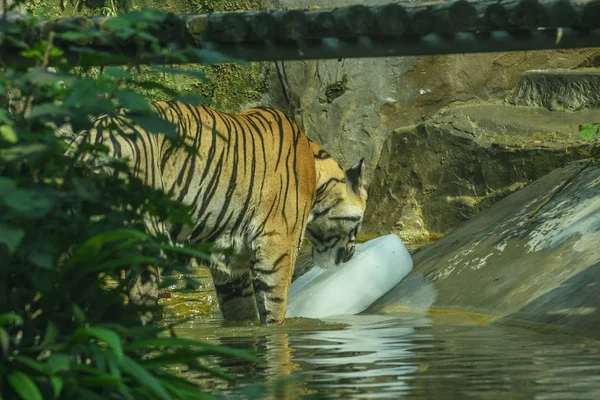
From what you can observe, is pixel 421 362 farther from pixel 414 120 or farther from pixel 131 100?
pixel 414 120

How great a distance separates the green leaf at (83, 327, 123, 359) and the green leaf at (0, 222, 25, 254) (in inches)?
12.1

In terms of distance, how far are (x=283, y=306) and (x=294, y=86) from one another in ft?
15.6

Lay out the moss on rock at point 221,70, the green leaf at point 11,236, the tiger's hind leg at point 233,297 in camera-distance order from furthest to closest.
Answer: the moss on rock at point 221,70 < the tiger's hind leg at point 233,297 < the green leaf at point 11,236

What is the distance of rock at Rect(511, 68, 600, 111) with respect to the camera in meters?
11.2

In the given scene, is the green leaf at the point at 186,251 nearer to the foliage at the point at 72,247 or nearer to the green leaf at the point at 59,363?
A: the foliage at the point at 72,247

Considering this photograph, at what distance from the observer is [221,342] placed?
666 cm

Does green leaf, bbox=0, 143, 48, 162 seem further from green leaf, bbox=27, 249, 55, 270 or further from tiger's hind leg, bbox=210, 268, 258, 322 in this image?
tiger's hind leg, bbox=210, 268, 258, 322

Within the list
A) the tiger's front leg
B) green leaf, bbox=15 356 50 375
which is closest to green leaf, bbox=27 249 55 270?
green leaf, bbox=15 356 50 375

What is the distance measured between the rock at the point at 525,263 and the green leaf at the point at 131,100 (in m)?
3.67

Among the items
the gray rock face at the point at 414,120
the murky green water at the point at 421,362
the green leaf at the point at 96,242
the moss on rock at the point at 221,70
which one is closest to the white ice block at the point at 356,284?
the murky green water at the point at 421,362

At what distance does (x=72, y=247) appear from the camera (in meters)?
3.01

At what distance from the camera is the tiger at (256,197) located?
7.42 m

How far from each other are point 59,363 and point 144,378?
21cm

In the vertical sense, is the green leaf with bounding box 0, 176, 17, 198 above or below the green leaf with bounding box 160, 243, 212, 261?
above
